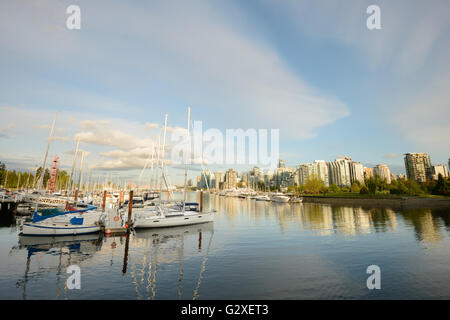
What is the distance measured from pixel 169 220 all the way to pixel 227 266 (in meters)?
19.5

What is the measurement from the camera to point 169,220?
3488 cm

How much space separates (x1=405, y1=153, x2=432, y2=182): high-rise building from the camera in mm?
180000

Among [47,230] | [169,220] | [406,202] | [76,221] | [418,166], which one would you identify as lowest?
[47,230]

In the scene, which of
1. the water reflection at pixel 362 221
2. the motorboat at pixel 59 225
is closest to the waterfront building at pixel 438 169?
the water reflection at pixel 362 221

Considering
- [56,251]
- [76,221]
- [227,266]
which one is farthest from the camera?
[76,221]

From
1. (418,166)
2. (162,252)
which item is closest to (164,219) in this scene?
(162,252)

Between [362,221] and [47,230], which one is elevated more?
[47,230]

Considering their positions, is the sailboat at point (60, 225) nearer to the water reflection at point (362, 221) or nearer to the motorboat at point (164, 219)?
the motorboat at point (164, 219)

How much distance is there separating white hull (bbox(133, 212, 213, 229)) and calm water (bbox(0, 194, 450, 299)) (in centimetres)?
414

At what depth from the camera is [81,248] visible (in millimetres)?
22625

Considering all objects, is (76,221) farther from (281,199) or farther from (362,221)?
(281,199)

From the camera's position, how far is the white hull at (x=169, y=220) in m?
33.0
